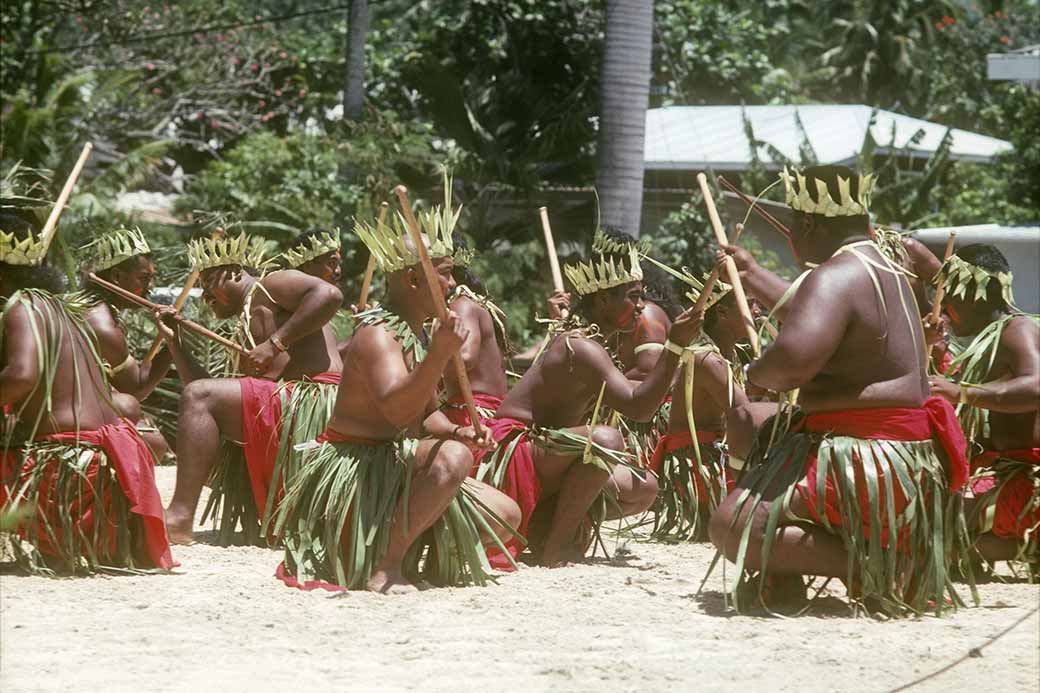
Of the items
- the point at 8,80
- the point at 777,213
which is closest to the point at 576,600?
the point at 777,213

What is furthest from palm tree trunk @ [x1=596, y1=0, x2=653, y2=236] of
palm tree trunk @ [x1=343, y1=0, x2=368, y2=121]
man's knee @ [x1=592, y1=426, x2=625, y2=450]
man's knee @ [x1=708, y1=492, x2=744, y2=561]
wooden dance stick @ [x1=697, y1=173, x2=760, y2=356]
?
man's knee @ [x1=708, y1=492, x2=744, y2=561]

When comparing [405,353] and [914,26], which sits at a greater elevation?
[914,26]

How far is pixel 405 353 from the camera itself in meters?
5.16

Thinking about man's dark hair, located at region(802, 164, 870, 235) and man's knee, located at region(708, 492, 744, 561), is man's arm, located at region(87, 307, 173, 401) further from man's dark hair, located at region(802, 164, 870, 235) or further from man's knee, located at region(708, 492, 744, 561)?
man's dark hair, located at region(802, 164, 870, 235)

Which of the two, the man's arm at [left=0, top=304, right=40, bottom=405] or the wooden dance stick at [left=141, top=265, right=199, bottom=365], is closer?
the man's arm at [left=0, top=304, right=40, bottom=405]

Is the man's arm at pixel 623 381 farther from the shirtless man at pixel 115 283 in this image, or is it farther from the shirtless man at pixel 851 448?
the shirtless man at pixel 115 283

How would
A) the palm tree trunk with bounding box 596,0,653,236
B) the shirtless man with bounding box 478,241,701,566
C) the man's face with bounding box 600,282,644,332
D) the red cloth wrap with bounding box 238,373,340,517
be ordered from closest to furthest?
the shirtless man with bounding box 478,241,701,566 → the man's face with bounding box 600,282,644,332 → the red cloth wrap with bounding box 238,373,340,517 → the palm tree trunk with bounding box 596,0,653,236

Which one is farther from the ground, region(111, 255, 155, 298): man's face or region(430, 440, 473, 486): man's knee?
region(111, 255, 155, 298): man's face

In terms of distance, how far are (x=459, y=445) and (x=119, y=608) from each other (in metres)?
1.36

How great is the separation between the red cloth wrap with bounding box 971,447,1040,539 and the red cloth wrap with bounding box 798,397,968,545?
0.95 m

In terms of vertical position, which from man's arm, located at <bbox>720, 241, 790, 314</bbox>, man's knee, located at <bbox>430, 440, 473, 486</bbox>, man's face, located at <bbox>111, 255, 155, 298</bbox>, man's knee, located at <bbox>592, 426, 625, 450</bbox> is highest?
man's arm, located at <bbox>720, 241, 790, 314</bbox>

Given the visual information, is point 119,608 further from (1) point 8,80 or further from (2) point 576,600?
(1) point 8,80

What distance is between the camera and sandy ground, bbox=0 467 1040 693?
13.1 ft

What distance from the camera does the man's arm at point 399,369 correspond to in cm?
480
